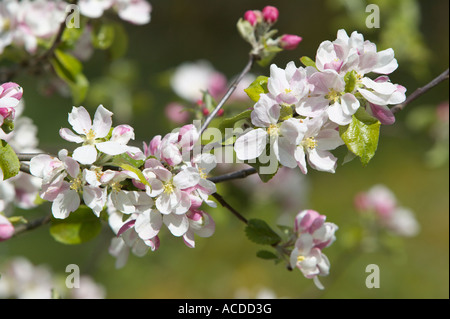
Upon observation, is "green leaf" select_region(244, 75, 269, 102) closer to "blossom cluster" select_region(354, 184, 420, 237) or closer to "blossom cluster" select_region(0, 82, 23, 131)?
"blossom cluster" select_region(0, 82, 23, 131)

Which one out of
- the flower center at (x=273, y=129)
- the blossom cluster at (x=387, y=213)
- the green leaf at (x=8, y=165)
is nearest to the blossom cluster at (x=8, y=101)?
the green leaf at (x=8, y=165)

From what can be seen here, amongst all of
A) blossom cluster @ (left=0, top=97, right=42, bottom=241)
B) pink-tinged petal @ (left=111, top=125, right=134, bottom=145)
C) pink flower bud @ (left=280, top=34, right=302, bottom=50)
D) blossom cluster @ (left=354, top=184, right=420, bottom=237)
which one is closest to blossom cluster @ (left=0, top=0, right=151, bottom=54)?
blossom cluster @ (left=0, top=97, right=42, bottom=241)

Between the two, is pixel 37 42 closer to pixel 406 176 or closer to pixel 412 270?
pixel 412 270

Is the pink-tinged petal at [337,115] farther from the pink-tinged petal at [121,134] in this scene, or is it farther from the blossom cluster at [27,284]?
the blossom cluster at [27,284]

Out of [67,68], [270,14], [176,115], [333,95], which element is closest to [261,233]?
[333,95]

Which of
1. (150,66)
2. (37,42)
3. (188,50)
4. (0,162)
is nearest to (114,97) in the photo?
(37,42)

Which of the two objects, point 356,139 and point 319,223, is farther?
point 319,223

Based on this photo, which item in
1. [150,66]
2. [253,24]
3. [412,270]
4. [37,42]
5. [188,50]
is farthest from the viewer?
[188,50]
